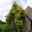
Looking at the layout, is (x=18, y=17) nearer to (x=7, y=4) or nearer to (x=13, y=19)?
(x=13, y=19)

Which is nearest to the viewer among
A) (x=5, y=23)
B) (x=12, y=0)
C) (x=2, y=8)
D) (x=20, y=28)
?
(x=20, y=28)

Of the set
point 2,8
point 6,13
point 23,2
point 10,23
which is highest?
point 23,2

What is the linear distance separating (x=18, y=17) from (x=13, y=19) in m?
0.15

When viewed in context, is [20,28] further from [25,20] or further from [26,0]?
[26,0]

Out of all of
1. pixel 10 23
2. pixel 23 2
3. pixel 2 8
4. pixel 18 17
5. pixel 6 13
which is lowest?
pixel 10 23

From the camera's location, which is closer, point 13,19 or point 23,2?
point 13,19

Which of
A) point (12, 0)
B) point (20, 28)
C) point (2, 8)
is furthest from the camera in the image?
point (12, 0)

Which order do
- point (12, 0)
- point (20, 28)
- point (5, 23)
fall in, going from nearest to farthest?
point (20, 28) → point (5, 23) → point (12, 0)

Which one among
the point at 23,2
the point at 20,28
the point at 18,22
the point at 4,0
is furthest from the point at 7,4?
the point at 20,28

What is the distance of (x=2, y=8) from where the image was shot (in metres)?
1.62

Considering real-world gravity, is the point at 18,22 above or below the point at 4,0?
below

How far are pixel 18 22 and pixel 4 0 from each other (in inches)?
23.9

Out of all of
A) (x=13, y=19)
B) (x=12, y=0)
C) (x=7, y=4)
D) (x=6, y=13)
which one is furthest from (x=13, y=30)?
(x=12, y=0)

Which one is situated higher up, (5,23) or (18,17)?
(18,17)
